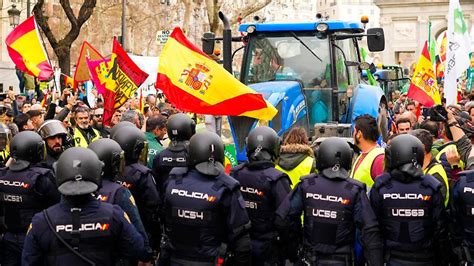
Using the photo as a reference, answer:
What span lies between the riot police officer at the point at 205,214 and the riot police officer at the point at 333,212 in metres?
0.48

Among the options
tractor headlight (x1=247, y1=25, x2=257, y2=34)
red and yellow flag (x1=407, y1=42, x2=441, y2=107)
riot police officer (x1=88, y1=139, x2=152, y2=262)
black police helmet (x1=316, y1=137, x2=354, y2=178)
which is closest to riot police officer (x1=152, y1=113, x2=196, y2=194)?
riot police officer (x1=88, y1=139, x2=152, y2=262)

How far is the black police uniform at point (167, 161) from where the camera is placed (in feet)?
28.0

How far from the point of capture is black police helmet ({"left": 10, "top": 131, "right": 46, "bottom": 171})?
7.31 meters

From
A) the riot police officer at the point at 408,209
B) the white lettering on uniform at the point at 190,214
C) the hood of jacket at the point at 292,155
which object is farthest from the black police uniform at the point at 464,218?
the white lettering on uniform at the point at 190,214

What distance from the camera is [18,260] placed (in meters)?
7.36

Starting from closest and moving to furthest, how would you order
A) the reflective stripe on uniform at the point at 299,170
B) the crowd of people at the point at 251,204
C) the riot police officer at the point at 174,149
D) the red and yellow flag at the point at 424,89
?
the crowd of people at the point at 251,204 < the reflective stripe on uniform at the point at 299,170 < the riot police officer at the point at 174,149 < the red and yellow flag at the point at 424,89

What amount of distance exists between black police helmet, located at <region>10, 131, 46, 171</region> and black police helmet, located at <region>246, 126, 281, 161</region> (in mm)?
1905

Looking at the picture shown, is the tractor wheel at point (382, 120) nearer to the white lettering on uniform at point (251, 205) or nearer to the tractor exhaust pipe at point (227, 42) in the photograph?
the tractor exhaust pipe at point (227, 42)

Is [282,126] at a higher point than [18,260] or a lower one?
higher

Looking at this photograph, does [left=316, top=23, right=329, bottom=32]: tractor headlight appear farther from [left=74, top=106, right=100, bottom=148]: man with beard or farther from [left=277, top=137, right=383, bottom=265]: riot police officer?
[left=277, top=137, right=383, bottom=265]: riot police officer

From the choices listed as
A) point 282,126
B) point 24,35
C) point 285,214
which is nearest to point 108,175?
point 285,214

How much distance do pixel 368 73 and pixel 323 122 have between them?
3911 millimetres

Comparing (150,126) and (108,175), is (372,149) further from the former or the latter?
(150,126)

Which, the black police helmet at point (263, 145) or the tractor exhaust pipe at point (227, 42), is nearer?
the black police helmet at point (263, 145)
